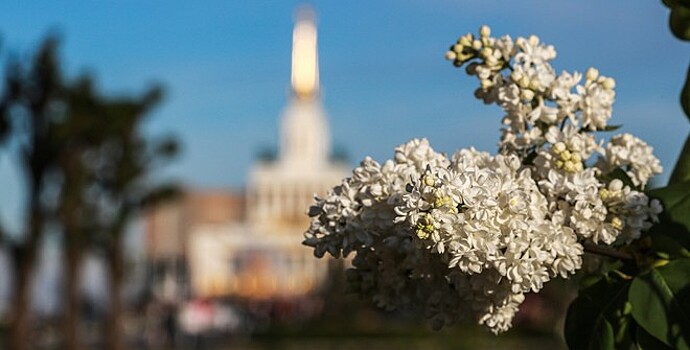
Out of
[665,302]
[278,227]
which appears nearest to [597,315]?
[665,302]

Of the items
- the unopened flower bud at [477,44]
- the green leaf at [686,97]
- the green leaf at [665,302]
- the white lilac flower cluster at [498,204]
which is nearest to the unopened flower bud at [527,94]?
the white lilac flower cluster at [498,204]

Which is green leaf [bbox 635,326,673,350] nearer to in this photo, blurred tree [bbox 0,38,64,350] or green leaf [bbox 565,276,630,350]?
green leaf [bbox 565,276,630,350]

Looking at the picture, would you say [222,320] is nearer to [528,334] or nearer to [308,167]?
[528,334]

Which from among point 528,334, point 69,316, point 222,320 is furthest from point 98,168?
point 528,334

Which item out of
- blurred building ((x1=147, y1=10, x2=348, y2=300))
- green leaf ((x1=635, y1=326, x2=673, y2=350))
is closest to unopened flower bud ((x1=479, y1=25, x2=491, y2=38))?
green leaf ((x1=635, y1=326, x2=673, y2=350))

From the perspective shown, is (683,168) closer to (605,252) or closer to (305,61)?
(605,252)
